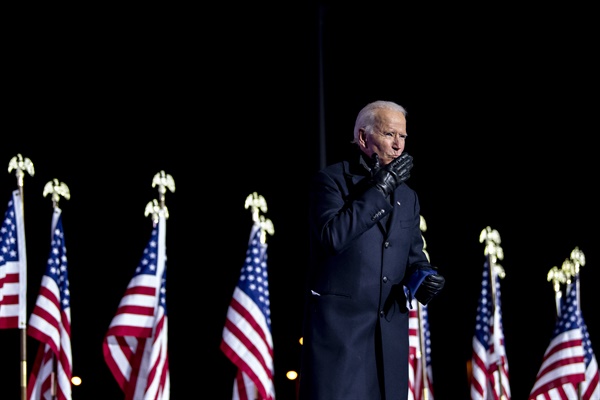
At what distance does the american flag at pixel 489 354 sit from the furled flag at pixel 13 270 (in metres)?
3.73

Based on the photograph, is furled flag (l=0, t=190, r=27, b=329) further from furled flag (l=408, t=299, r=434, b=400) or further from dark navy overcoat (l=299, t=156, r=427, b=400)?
dark navy overcoat (l=299, t=156, r=427, b=400)

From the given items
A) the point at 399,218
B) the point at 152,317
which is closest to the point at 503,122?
the point at 152,317

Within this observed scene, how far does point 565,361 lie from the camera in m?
8.10

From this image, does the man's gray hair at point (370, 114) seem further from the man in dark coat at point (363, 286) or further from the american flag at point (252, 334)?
the american flag at point (252, 334)

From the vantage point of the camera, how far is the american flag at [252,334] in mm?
7145

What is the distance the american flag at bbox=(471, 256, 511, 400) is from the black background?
1408 mm

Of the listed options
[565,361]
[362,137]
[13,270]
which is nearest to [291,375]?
Result: [565,361]

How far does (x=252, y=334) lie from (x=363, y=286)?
419cm

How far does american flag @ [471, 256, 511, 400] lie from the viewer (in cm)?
799

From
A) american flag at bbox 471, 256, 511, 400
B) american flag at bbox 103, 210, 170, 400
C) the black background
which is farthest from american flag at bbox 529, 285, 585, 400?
american flag at bbox 103, 210, 170, 400

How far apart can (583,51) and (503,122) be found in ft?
3.49

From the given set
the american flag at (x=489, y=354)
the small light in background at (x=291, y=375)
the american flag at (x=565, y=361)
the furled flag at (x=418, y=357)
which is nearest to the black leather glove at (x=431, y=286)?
the furled flag at (x=418, y=357)

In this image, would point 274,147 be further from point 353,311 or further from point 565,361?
point 353,311

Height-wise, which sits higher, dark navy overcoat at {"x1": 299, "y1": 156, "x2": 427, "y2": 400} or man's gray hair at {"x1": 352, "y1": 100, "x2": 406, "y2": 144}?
man's gray hair at {"x1": 352, "y1": 100, "x2": 406, "y2": 144}
